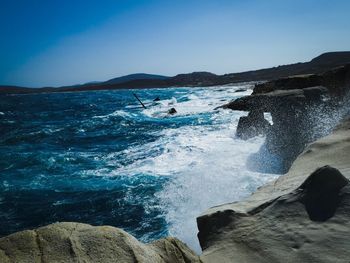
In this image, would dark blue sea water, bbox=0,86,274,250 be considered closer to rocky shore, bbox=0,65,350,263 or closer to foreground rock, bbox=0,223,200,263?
rocky shore, bbox=0,65,350,263

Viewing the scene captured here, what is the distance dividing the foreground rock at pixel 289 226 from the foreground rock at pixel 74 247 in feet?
3.09

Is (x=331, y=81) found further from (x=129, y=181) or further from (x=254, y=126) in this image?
(x=129, y=181)

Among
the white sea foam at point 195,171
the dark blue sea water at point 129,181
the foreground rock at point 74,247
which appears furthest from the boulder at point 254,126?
the foreground rock at point 74,247

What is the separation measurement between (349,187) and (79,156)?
43.4 ft

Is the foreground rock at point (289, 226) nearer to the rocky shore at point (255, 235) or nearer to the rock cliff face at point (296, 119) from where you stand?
the rocky shore at point (255, 235)

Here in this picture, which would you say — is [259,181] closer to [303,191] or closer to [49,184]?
[303,191]

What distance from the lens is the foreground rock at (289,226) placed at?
3.19m

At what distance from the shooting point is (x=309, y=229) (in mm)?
A: 3396

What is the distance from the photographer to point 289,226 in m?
3.56

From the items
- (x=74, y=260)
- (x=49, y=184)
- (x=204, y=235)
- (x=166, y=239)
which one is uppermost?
(x=74, y=260)

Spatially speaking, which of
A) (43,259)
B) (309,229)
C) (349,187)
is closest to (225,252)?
(309,229)

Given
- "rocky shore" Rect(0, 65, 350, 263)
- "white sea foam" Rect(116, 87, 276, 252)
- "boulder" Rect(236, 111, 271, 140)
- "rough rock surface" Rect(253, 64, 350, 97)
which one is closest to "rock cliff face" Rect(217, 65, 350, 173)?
"white sea foam" Rect(116, 87, 276, 252)

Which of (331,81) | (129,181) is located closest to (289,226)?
(129,181)

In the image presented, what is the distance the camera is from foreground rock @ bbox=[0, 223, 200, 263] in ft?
9.16
